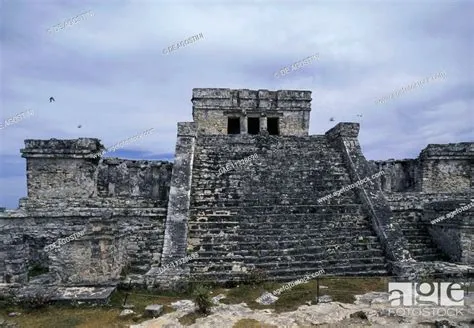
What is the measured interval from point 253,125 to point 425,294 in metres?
16.1

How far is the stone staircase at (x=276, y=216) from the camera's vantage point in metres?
10.4

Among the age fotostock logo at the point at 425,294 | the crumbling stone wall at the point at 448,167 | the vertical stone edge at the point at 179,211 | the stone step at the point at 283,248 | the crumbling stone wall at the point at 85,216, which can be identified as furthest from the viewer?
the crumbling stone wall at the point at 448,167

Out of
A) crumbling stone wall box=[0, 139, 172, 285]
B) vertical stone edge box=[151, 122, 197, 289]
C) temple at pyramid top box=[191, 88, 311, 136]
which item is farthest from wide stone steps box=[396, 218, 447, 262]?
temple at pyramid top box=[191, 88, 311, 136]

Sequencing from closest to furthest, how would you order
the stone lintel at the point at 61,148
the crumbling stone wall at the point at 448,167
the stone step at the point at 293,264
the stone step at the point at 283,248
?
the stone step at the point at 293,264 < the stone step at the point at 283,248 < the stone lintel at the point at 61,148 < the crumbling stone wall at the point at 448,167

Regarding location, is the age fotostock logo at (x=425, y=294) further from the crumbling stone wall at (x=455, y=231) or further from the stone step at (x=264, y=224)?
the stone step at (x=264, y=224)

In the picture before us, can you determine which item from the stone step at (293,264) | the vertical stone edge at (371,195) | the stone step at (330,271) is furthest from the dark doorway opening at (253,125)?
the stone step at (330,271)

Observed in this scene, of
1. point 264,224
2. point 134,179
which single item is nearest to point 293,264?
point 264,224

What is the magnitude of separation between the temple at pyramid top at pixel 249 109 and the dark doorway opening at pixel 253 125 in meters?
0.22

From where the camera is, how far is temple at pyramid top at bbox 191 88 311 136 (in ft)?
71.3

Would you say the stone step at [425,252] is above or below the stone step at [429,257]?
above

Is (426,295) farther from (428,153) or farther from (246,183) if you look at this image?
(428,153)

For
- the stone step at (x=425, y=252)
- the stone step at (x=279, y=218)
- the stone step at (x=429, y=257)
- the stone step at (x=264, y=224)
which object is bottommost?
the stone step at (x=429, y=257)

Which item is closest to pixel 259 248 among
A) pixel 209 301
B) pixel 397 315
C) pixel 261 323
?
pixel 209 301

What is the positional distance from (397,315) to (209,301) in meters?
3.95
